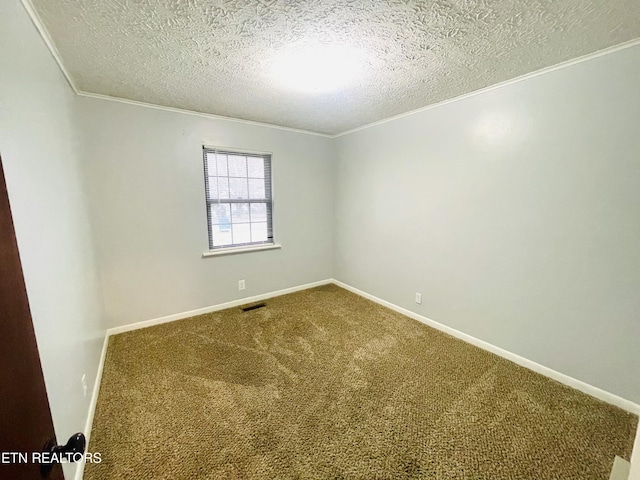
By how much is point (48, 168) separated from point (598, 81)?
3.22 meters

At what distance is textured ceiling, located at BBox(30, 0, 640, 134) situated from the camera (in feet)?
4.11

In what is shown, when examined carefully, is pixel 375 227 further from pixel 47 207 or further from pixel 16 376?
pixel 16 376

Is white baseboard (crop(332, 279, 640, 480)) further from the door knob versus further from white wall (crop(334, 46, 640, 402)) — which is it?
the door knob

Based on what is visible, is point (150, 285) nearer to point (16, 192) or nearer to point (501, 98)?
point (16, 192)

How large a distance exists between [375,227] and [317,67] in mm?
1980

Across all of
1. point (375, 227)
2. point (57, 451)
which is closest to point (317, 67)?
point (375, 227)

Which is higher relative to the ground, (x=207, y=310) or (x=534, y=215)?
(x=534, y=215)

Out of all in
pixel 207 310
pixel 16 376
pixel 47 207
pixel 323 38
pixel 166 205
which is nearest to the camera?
pixel 16 376

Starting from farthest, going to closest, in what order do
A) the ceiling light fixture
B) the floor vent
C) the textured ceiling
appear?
the floor vent
the ceiling light fixture
the textured ceiling

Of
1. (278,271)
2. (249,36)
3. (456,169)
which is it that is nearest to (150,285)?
(278,271)

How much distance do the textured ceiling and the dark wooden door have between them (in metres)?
1.31

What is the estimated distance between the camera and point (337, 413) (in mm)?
1676

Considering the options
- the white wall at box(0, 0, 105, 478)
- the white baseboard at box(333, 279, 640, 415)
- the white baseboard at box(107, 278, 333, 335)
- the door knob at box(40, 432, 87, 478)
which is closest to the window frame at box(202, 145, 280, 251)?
the white baseboard at box(107, 278, 333, 335)

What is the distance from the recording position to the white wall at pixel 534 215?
165cm
